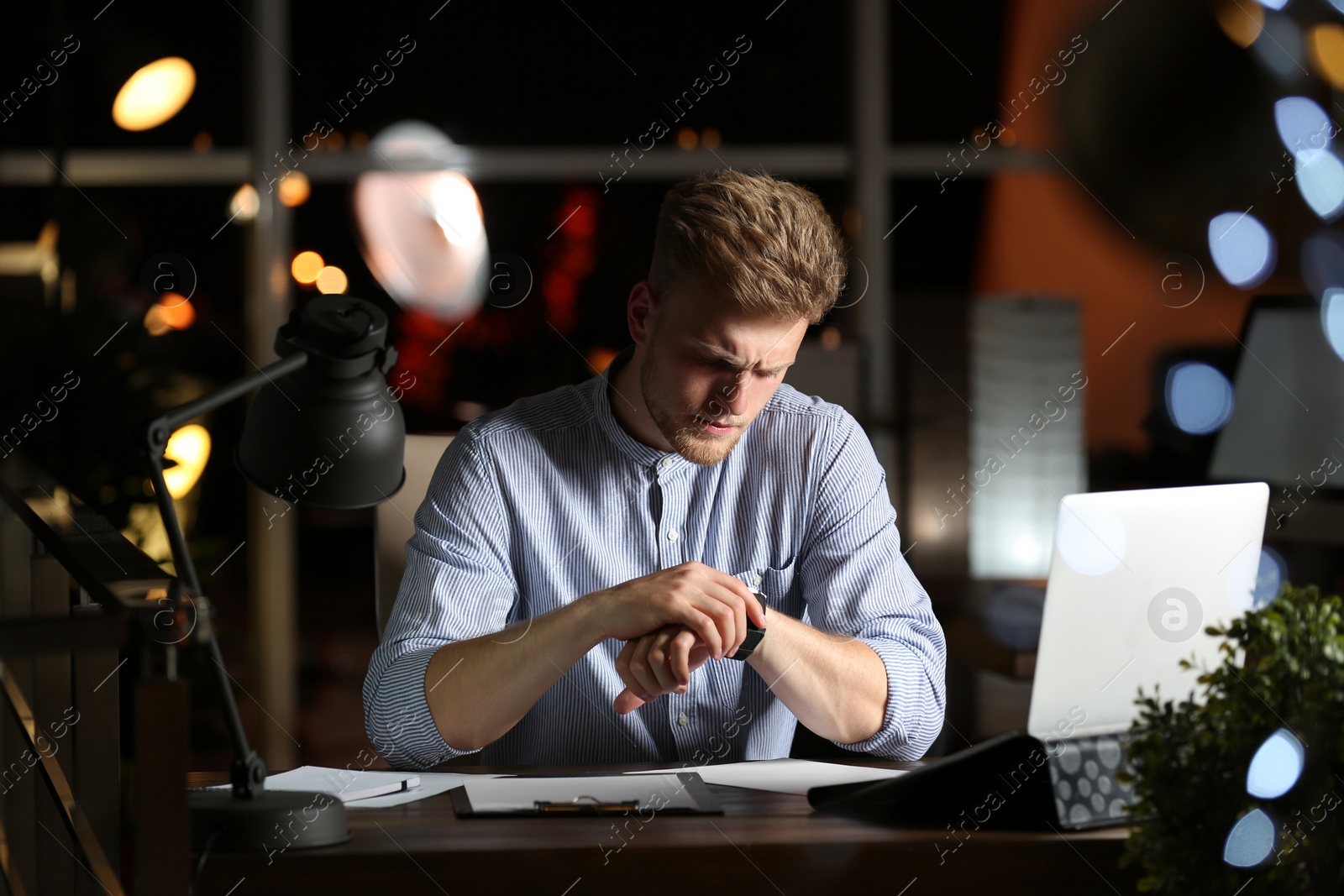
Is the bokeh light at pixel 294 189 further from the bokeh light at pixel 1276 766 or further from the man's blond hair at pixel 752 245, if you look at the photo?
the bokeh light at pixel 1276 766

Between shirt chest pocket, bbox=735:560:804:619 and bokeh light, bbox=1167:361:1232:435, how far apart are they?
1.89 meters

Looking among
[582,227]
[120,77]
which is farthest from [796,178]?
[120,77]

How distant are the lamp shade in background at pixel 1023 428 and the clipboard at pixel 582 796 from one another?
2.51 metres

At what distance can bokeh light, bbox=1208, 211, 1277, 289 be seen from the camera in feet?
6.58

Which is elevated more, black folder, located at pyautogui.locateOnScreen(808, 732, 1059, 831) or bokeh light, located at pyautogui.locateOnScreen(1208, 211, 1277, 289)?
bokeh light, located at pyautogui.locateOnScreen(1208, 211, 1277, 289)

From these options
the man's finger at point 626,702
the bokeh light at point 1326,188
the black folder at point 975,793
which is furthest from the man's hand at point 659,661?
the bokeh light at point 1326,188

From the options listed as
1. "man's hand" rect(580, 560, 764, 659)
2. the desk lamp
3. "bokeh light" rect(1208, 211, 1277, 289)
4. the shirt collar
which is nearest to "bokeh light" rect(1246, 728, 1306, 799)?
"man's hand" rect(580, 560, 764, 659)

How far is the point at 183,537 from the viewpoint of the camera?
32.3 inches

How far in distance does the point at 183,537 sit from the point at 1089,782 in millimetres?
771

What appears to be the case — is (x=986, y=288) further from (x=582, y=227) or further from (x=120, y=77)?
(x=120, y=77)

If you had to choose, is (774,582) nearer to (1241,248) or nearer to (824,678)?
(824,678)

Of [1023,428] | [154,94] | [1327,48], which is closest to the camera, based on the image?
[1327,48]

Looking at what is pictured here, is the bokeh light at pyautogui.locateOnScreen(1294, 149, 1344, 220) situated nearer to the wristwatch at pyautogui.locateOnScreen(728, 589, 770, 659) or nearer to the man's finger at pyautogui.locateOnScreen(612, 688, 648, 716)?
the wristwatch at pyautogui.locateOnScreen(728, 589, 770, 659)

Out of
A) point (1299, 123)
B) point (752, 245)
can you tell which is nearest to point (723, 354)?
point (752, 245)
